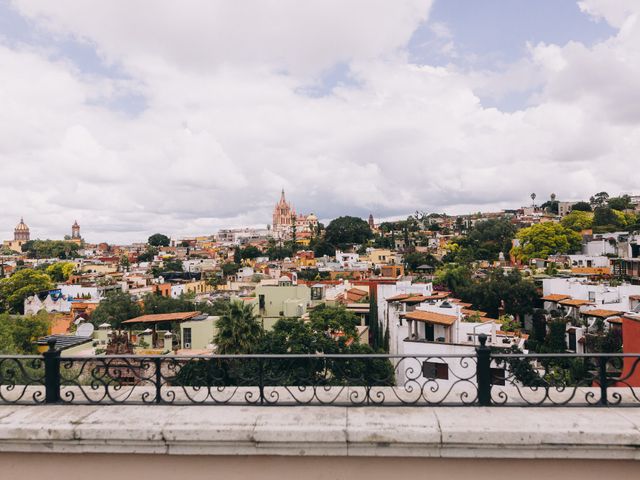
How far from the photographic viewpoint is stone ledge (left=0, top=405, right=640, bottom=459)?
2.50 m

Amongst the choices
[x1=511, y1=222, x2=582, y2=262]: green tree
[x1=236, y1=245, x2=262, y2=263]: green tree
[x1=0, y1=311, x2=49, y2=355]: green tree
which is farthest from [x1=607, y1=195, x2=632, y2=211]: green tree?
[x1=0, y1=311, x2=49, y2=355]: green tree

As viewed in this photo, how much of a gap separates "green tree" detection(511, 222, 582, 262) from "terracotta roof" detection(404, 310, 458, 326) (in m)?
40.2

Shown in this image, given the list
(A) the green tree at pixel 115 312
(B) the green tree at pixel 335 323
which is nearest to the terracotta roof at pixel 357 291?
(B) the green tree at pixel 335 323

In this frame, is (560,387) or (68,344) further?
(68,344)

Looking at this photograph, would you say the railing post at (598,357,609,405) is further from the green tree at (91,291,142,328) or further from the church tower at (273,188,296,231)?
the church tower at (273,188,296,231)

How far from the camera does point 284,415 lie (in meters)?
2.79

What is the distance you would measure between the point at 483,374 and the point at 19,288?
53.4 m

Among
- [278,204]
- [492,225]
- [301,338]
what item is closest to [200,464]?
[301,338]

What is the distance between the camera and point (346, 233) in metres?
87.3

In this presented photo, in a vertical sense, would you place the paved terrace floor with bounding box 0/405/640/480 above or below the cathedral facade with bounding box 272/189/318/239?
below

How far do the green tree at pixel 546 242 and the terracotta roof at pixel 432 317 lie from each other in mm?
40170

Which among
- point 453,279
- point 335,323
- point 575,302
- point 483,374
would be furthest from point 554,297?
point 483,374

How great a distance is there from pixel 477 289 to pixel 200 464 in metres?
31.6

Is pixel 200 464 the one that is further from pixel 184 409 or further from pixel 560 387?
pixel 560 387
